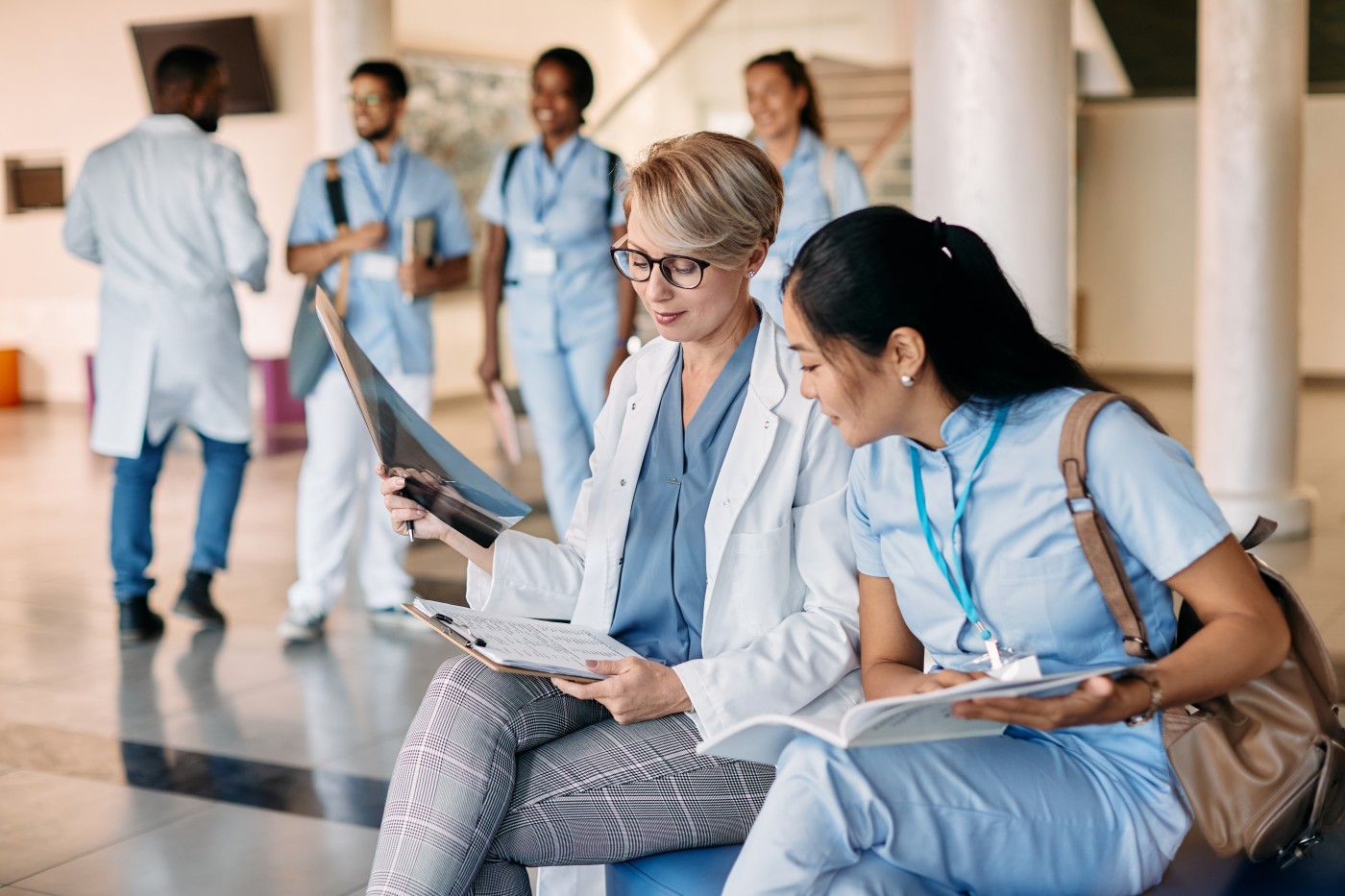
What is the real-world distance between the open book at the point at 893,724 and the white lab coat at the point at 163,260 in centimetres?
366

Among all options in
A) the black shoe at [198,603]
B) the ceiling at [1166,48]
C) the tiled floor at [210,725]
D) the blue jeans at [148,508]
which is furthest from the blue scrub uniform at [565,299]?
the ceiling at [1166,48]

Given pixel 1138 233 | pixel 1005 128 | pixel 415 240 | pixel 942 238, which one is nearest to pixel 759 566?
pixel 942 238

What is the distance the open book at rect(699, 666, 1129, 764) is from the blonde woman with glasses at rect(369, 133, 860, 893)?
274mm

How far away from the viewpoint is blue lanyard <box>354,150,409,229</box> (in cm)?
496

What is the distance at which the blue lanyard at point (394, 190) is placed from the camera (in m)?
4.96

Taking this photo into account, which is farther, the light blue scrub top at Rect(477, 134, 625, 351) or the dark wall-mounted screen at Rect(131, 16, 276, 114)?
the dark wall-mounted screen at Rect(131, 16, 276, 114)

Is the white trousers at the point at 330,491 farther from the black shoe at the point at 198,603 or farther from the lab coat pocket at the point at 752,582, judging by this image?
the lab coat pocket at the point at 752,582

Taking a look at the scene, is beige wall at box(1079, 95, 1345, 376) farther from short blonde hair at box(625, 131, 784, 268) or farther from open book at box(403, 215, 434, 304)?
short blonde hair at box(625, 131, 784, 268)

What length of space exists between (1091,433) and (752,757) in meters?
0.54

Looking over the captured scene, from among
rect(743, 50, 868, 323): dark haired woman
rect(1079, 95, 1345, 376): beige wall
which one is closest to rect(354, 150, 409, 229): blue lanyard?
rect(743, 50, 868, 323): dark haired woman

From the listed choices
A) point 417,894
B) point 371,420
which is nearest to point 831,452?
Result: point 371,420

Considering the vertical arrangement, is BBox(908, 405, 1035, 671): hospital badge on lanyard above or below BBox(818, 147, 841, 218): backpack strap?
below

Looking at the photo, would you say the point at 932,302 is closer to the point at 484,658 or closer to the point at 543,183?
the point at 484,658

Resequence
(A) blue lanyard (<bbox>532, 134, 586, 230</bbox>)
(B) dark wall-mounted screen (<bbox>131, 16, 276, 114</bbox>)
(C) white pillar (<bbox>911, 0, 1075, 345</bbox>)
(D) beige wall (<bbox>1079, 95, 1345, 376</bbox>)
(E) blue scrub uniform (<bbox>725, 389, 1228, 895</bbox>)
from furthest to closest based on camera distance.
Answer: (D) beige wall (<bbox>1079, 95, 1345, 376</bbox>)
(B) dark wall-mounted screen (<bbox>131, 16, 276, 114</bbox>)
(A) blue lanyard (<bbox>532, 134, 586, 230</bbox>)
(C) white pillar (<bbox>911, 0, 1075, 345</bbox>)
(E) blue scrub uniform (<bbox>725, 389, 1228, 895</bbox>)
